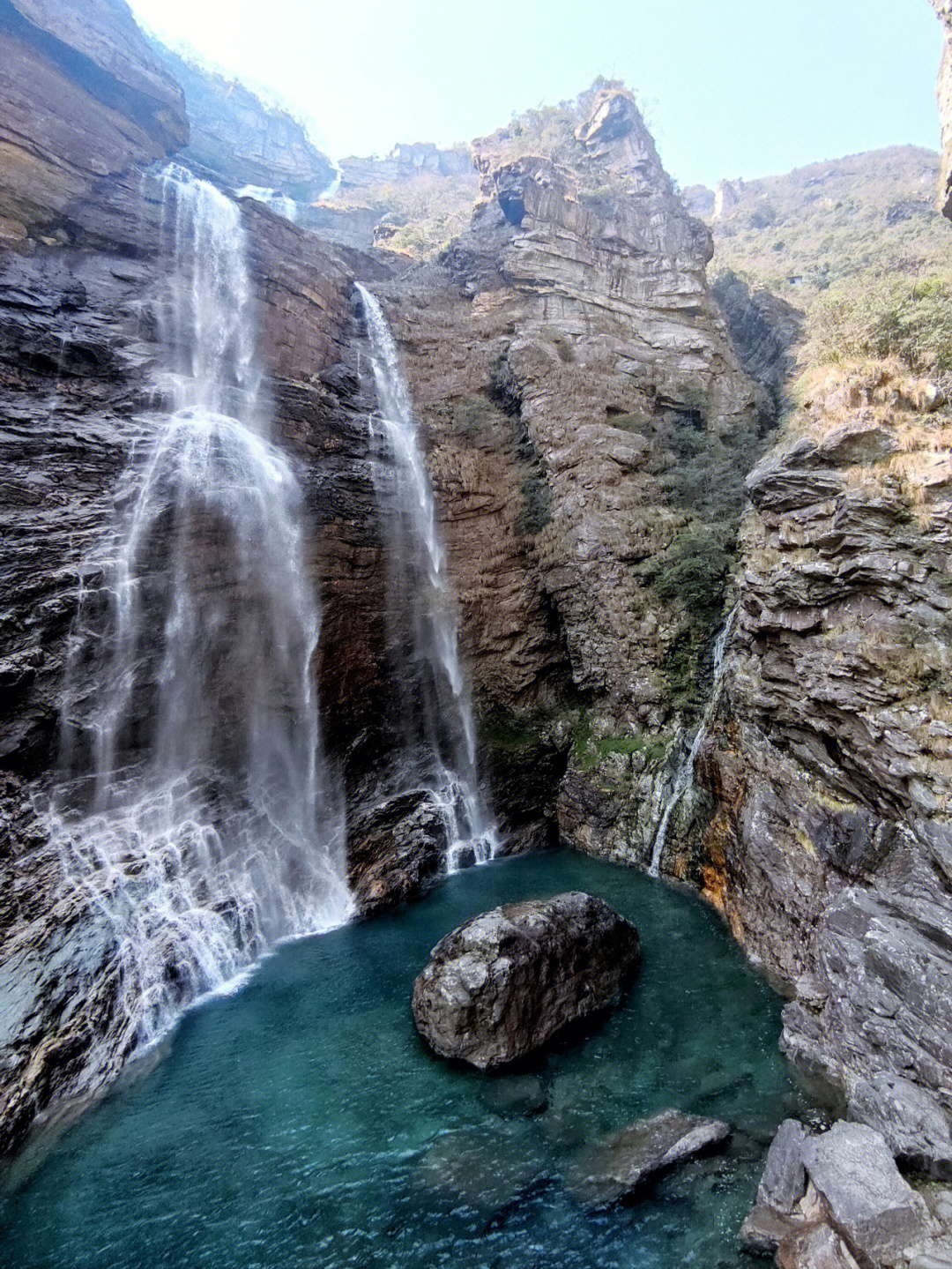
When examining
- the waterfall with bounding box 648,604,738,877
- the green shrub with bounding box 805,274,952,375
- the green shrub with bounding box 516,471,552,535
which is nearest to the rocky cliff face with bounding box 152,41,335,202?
the green shrub with bounding box 516,471,552,535

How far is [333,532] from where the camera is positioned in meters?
16.3

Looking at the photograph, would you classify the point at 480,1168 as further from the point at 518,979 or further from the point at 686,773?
the point at 686,773

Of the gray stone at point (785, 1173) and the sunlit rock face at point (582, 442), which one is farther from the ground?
the sunlit rock face at point (582, 442)

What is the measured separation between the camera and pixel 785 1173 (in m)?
5.52

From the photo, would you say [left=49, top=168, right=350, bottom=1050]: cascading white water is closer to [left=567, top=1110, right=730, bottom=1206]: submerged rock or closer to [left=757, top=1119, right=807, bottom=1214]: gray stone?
[left=567, top=1110, right=730, bottom=1206]: submerged rock

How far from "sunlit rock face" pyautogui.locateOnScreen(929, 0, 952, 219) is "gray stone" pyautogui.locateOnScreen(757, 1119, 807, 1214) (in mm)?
19488

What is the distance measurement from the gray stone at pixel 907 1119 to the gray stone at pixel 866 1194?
23 centimetres

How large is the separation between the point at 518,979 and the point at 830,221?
169ft

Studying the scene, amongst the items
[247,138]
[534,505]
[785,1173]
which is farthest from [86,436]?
[247,138]

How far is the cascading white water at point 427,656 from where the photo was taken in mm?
15438

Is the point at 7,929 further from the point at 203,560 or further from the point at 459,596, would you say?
the point at 459,596

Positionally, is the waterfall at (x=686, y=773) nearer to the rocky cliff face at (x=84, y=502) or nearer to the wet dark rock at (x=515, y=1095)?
the wet dark rock at (x=515, y=1095)

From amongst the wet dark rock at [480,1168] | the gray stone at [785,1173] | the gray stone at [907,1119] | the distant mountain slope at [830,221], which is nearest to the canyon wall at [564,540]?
the gray stone at [907,1119]

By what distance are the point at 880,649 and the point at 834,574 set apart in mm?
1510
